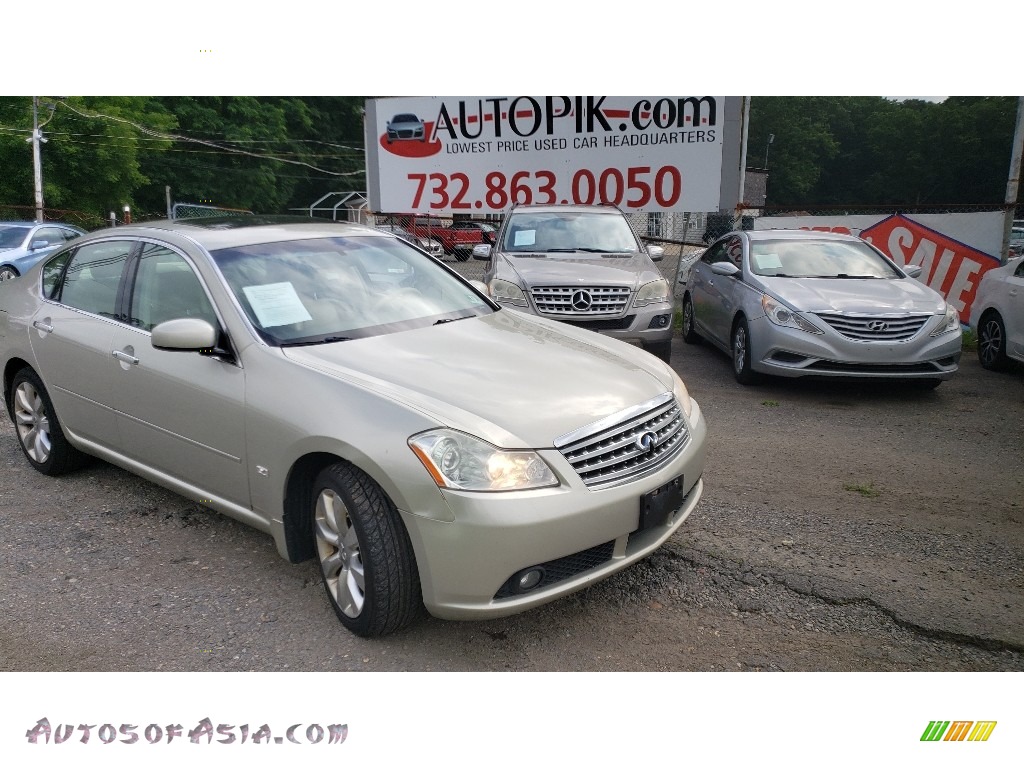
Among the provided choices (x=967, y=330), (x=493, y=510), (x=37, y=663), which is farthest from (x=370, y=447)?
(x=967, y=330)

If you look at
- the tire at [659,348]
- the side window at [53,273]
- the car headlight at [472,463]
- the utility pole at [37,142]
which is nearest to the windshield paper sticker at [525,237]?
the tire at [659,348]

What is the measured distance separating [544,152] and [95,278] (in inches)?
397

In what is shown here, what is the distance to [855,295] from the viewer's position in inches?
285

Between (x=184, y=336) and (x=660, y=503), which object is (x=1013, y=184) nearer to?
(x=660, y=503)

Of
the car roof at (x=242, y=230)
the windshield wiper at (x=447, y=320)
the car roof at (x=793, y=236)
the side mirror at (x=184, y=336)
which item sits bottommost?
the car roof at (x=793, y=236)

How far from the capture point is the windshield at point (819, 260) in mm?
7895

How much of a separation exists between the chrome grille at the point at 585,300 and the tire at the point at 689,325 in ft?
8.52

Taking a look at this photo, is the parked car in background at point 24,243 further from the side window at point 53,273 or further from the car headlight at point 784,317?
the car headlight at point 784,317

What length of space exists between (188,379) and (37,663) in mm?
1279

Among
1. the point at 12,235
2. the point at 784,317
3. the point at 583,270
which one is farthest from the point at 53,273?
the point at 12,235

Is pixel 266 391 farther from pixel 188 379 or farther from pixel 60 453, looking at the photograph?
pixel 60 453

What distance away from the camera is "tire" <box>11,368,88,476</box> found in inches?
191

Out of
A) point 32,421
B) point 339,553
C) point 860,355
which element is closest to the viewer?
point 339,553

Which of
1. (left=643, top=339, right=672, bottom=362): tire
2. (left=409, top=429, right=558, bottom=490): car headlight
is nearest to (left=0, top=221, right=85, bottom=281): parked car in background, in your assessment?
(left=643, top=339, right=672, bottom=362): tire
